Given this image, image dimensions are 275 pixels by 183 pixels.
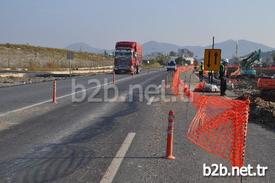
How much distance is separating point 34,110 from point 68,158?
31.5ft

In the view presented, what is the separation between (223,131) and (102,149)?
4078mm

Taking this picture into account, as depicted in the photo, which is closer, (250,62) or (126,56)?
(250,62)

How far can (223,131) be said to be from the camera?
13.5 metres

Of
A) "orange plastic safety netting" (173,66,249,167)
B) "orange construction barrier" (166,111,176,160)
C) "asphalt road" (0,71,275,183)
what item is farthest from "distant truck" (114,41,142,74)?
"orange construction barrier" (166,111,176,160)

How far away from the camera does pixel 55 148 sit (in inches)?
420

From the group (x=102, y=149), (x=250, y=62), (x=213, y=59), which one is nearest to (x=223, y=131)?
(x=102, y=149)

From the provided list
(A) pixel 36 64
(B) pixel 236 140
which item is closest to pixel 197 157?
(B) pixel 236 140

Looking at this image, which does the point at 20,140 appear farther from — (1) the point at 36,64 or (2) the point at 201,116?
(1) the point at 36,64

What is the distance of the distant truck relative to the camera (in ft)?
214

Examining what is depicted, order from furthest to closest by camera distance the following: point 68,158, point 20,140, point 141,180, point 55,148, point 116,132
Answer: point 116,132 → point 20,140 → point 55,148 → point 68,158 → point 141,180

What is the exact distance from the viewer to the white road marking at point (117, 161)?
7975 millimetres

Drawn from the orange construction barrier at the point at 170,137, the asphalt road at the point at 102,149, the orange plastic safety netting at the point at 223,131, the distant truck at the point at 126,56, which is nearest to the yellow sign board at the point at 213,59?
the orange plastic safety netting at the point at 223,131

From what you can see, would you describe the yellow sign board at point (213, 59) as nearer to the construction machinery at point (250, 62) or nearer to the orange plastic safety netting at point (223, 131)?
the orange plastic safety netting at point (223, 131)

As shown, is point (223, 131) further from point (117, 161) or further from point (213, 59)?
point (213, 59)
